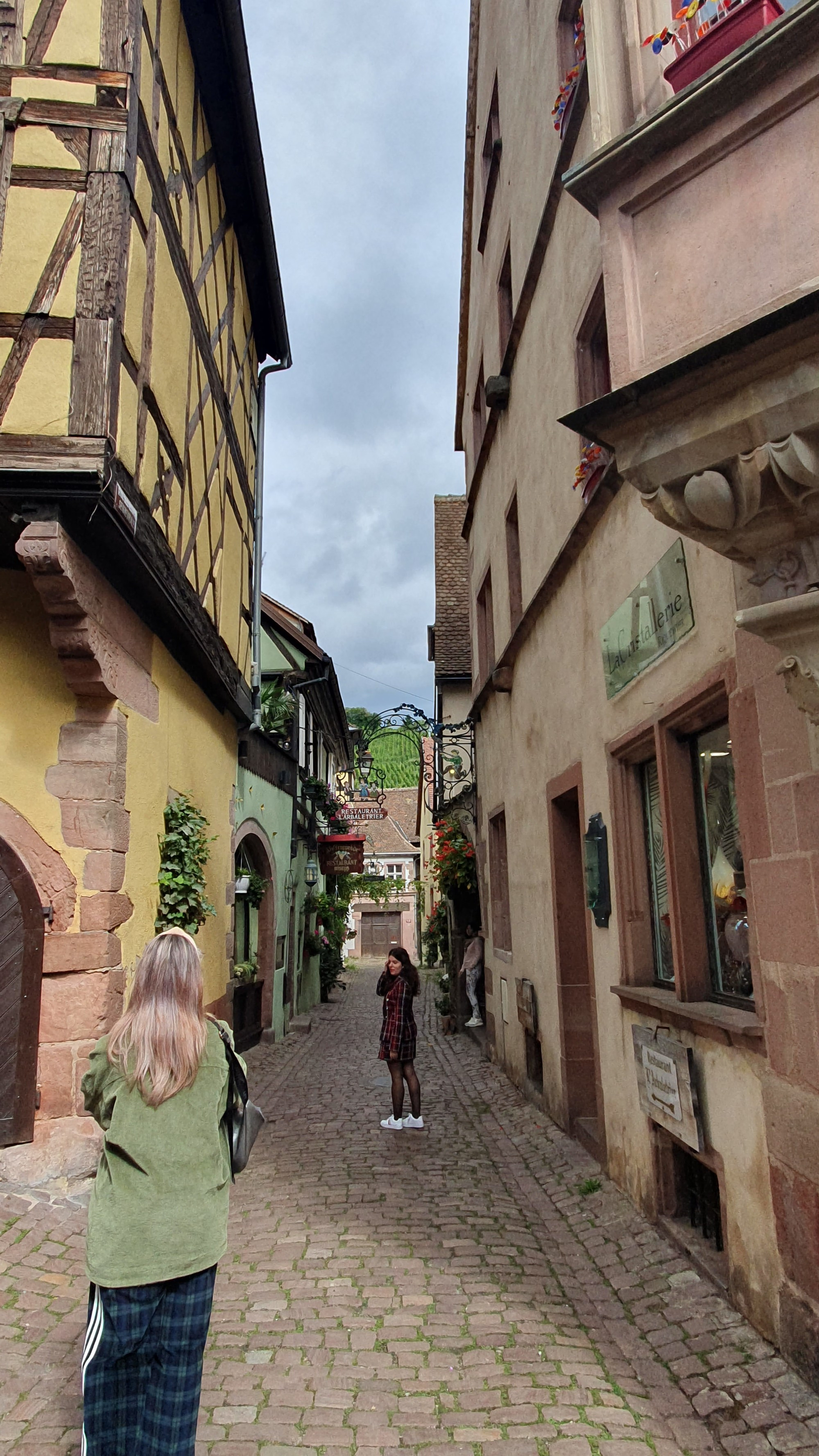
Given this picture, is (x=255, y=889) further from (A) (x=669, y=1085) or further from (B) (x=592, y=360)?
(A) (x=669, y=1085)

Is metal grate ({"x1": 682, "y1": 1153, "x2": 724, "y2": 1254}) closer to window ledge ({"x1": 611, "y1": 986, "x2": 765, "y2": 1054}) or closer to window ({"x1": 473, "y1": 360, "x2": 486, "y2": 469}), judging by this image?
window ledge ({"x1": 611, "y1": 986, "x2": 765, "y2": 1054})

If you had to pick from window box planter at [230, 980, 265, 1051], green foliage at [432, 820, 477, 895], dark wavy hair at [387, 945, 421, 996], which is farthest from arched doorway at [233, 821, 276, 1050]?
dark wavy hair at [387, 945, 421, 996]

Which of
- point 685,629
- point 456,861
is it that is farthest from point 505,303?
point 685,629

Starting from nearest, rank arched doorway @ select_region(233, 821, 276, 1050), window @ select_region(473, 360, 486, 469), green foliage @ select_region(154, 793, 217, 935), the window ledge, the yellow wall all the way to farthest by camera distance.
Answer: the window ledge < the yellow wall < green foliage @ select_region(154, 793, 217, 935) < arched doorway @ select_region(233, 821, 276, 1050) < window @ select_region(473, 360, 486, 469)

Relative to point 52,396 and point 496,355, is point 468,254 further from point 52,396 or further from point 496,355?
point 52,396

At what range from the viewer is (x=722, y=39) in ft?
10.5

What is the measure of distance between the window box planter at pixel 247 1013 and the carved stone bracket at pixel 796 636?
8.17 m

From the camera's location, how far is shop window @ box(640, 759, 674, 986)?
17.0 feet

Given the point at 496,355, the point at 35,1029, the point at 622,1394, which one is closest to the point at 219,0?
the point at 496,355

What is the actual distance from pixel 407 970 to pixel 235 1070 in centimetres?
533

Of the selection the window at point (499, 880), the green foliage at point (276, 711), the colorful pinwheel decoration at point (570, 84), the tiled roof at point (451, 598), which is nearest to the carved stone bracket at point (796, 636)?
the colorful pinwheel decoration at point (570, 84)

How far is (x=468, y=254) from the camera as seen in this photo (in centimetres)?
1380

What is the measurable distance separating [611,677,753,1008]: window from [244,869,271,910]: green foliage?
6.39 meters

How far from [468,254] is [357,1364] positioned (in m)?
13.7
